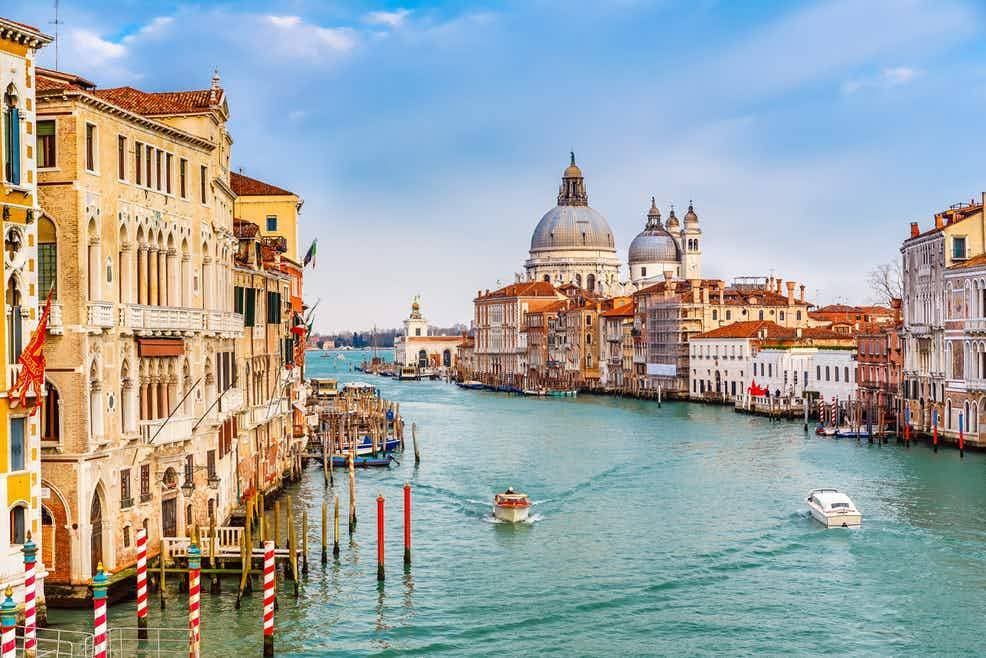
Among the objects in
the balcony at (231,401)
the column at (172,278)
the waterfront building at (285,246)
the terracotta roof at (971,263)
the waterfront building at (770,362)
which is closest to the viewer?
the column at (172,278)

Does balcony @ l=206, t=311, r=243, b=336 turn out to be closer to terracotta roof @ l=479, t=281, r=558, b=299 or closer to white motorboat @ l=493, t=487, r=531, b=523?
white motorboat @ l=493, t=487, r=531, b=523

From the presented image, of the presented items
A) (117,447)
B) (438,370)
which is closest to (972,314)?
(117,447)

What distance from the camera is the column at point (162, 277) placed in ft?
50.6

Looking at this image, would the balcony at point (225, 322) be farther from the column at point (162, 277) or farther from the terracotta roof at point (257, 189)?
the terracotta roof at point (257, 189)

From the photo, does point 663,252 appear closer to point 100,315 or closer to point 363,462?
point 363,462

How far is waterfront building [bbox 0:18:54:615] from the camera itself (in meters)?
11.9

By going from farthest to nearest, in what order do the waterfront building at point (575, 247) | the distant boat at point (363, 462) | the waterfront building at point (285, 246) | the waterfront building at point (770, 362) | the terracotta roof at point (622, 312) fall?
the waterfront building at point (575, 247)
the terracotta roof at point (622, 312)
the waterfront building at point (770, 362)
the distant boat at point (363, 462)
the waterfront building at point (285, 246)

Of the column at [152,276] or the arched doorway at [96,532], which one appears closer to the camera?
the arched doorway at [96,532]

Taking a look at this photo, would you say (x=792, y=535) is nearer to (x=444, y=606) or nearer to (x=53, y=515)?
(x=444, y=606)

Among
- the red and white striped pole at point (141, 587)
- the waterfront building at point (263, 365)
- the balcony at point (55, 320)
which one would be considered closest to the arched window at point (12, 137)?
the balcony at point (55, 320)

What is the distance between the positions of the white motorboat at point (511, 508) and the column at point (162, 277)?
24.8ft

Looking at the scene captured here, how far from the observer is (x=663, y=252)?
92.7 metres

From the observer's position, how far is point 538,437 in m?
39.3

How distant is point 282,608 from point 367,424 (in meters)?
20.3
